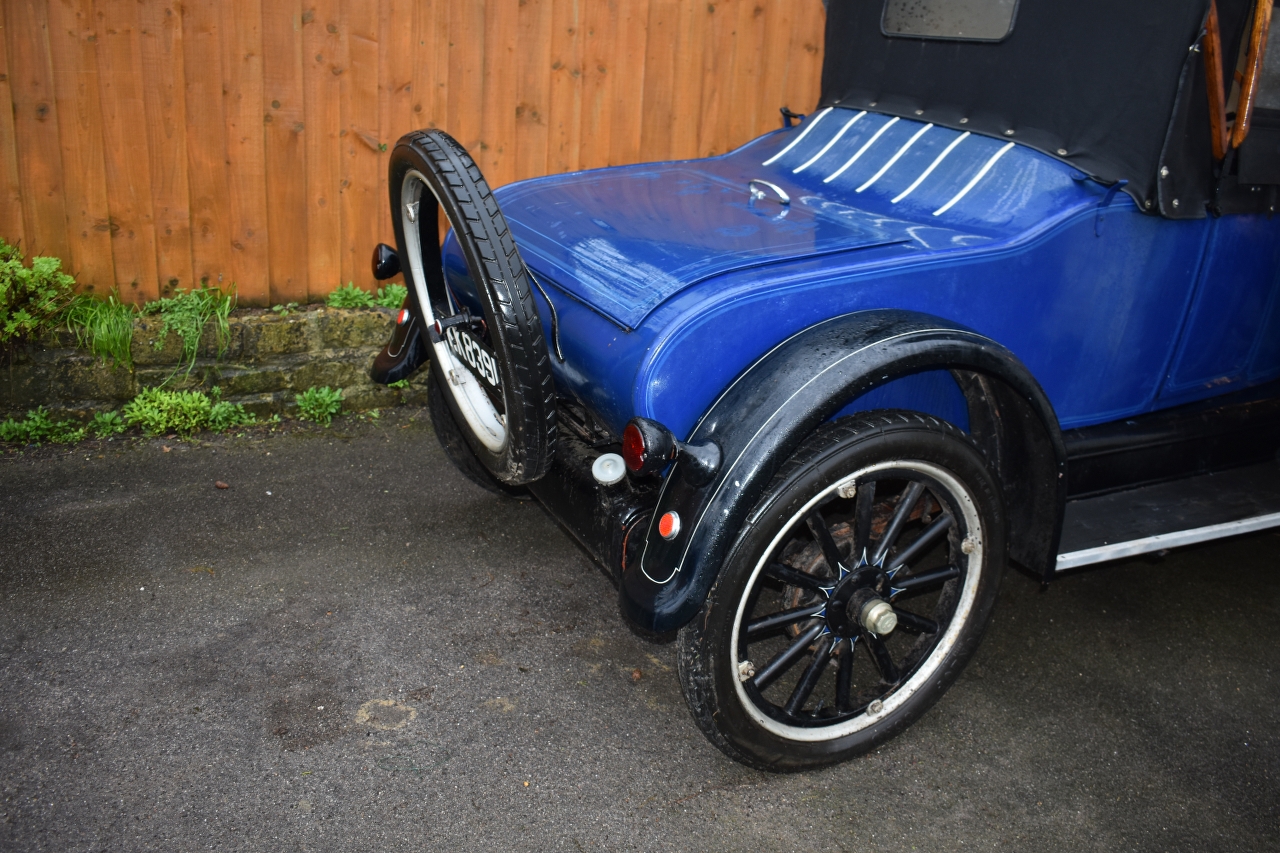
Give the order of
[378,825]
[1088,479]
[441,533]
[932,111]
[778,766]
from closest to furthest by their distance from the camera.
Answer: [378,825]
[778,766]
[1088,479]
[932,111]
[441,533]

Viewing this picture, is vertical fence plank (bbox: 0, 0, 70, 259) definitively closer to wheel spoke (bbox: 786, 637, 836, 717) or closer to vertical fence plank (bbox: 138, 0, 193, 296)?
vertical fence plank (bbox: 138, 0, 193, 296)

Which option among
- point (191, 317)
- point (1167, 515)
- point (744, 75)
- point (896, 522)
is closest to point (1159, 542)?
point (1167, 515)

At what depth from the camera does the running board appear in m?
2.58

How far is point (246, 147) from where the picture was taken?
402 centimetres

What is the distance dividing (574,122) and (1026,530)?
2853mm

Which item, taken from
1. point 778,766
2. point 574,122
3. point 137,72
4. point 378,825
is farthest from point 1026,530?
point 137,72

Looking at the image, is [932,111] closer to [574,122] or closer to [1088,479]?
[1088,479]

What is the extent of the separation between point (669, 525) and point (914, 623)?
31.5 inches

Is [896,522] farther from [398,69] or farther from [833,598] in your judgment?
[398,69]

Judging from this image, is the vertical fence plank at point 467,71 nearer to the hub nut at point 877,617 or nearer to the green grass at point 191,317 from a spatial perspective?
the green grass at point 191,317

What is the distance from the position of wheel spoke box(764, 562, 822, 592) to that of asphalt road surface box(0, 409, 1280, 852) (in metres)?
0.53

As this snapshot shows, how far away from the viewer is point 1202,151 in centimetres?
260

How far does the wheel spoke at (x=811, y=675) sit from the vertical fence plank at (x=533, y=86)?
282 centimetres

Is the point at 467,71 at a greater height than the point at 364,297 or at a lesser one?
greater
